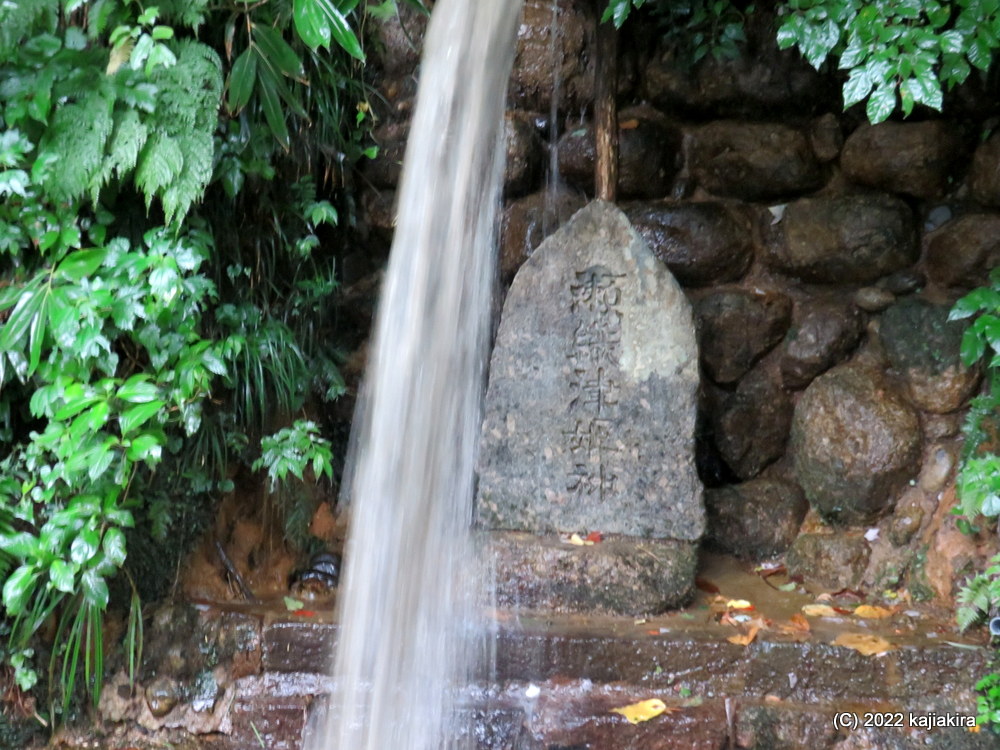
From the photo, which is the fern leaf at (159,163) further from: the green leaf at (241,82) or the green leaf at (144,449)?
the green leaf at (144,449)

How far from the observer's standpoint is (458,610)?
329cm

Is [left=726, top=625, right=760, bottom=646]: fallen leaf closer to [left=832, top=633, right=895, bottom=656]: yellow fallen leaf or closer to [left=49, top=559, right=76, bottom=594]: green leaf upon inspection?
[left=832, top=633, right=895, bottom=656]: yellow fallen leaf

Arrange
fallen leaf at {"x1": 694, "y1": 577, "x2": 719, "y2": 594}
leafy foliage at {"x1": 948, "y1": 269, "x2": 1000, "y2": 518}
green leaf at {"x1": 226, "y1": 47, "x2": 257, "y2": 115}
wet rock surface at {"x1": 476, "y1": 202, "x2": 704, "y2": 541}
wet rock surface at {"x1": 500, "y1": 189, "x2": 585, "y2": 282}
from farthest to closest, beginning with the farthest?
wet rock surface at {"x1": 500, "y1": 189, "x2": 585, "y2": 282} < fallen leaf at {"x1": 694, "y1": 577, "x2": 719, "y2": 594} < wet rock surface at {"x1": 476, "y1": 202, "x2": 704, "y2": 541} < green leaf at {"x1": 226, "y1": 47, "x2": 257, "y2": 115} < leafy foliage at {"x1": 948, "y1": 269, "x2": 1000, "y2": 518}

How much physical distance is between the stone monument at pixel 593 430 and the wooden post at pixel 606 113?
26 centimetres

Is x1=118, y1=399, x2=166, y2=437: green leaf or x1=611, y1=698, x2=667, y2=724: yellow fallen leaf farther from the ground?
x1=118, y1=399, x2=166, y2=437: green leaf

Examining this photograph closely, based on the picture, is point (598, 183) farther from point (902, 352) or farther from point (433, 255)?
point (902, 352)

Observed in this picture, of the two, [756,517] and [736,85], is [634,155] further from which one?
[756,517]

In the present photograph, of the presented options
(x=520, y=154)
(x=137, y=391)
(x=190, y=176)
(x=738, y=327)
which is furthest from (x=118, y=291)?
(x=738, y=327)

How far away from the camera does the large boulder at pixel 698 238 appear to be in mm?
3975

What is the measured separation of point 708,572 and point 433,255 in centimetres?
175

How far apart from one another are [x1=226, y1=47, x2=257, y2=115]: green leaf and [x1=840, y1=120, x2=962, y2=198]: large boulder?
2.48 meters

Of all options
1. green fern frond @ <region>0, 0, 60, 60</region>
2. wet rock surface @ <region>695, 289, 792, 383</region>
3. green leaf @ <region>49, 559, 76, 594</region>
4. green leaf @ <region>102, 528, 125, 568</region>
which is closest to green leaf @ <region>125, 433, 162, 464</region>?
green leaf @ <region>102, 528, 125, 568</region>

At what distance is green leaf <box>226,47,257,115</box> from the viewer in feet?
10.7

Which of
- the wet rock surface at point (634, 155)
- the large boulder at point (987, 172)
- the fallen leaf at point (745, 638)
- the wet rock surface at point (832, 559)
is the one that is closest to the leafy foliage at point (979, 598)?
the wet rock surface at point (832, 559)
